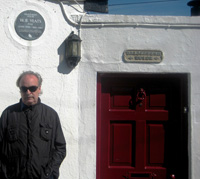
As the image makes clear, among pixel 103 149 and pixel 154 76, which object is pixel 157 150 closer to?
pixel 103 149

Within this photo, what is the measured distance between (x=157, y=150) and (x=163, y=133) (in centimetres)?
24

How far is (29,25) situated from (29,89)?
1131 mm

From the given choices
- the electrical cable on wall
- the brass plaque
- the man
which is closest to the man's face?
the man

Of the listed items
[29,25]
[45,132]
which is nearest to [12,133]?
[45,132]

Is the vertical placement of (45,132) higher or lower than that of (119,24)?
lower

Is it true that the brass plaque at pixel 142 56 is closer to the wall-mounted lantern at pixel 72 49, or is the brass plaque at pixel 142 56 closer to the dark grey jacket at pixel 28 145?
the wall-mounted lantern at pixel 72 49

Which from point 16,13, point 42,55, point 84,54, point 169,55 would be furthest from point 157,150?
point 16,13

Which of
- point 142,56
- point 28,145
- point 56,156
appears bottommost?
point 56,156

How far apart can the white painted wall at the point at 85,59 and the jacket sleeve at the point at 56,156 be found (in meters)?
0.73

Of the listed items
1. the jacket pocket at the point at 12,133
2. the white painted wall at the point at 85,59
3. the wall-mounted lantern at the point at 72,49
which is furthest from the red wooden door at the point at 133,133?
the jacket pocket at the point at 12,133

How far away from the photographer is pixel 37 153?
2549mm

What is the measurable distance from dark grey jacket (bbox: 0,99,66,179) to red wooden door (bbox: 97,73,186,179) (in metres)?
1.10

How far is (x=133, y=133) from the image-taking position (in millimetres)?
3682

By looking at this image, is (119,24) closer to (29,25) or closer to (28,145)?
Result: (29,25)
